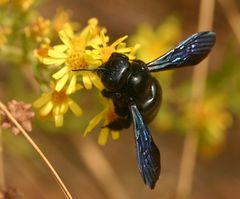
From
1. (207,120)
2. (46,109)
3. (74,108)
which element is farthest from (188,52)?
(207,120)

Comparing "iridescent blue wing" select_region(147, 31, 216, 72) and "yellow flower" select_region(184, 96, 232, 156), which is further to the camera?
"yellow flower" select_region(184, 96, 232, 156)

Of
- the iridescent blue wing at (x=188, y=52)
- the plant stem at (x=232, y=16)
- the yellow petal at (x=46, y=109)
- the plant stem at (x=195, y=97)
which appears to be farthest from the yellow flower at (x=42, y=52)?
the plant stem at (x=232, y=16)

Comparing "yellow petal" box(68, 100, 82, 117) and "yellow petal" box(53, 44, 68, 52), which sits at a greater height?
"yellow petal" box(53, 44, 68, 52)

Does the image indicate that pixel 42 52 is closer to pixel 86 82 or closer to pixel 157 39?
pixel 86 82

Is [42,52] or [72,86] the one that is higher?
[42,52]

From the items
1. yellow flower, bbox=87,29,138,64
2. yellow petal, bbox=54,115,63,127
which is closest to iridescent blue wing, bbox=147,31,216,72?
yellow flower, bbox=87,29,138,64

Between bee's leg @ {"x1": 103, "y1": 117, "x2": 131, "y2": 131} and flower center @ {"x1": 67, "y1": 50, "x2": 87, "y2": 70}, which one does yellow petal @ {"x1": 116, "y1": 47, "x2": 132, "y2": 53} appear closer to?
flower center @ {"x1": 67, "y1": 50, "x2": 87, "y2": 70}

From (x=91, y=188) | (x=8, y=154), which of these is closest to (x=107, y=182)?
(x=91, y=188)
